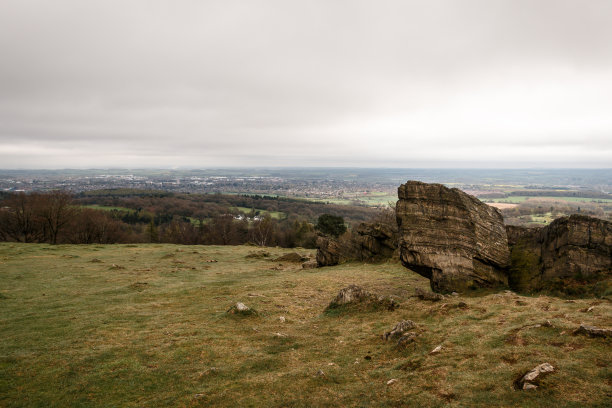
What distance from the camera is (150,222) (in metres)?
85.2

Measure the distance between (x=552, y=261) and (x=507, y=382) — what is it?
13.6m

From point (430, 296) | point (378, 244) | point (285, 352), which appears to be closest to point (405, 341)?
point (285, 352)

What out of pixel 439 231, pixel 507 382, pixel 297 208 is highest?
pixel 439 231

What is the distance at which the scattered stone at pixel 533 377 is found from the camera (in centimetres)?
693

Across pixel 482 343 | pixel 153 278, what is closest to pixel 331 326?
pixel 482 343

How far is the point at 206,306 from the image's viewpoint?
61.1ft

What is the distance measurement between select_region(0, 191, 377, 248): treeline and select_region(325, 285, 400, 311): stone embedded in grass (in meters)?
59.8

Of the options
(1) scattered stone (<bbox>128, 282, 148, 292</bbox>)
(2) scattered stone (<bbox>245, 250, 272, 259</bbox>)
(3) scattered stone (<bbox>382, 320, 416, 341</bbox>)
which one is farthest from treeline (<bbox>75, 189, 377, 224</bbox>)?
(3) scattered stone (<bbox>382, 320, 416, 341</bbox>)

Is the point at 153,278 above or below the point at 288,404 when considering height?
below

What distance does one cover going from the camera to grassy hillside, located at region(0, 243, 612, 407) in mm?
7804

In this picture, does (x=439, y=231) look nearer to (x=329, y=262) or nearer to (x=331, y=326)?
(x=331, y=326)

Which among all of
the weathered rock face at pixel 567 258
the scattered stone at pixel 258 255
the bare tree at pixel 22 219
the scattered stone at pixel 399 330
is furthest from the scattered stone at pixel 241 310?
the bare tree at pixel 22 219

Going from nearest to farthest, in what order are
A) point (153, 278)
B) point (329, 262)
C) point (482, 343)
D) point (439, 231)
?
point (482, 343) < point (439, 231) < point (153, 278) < point (329, 262)

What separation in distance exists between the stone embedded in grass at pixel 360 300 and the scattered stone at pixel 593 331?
7.34 meters
